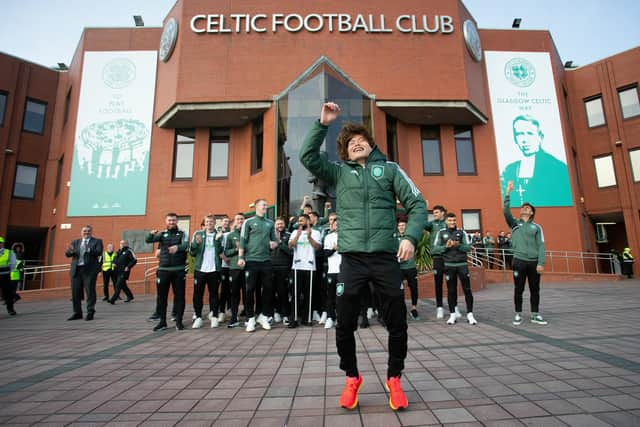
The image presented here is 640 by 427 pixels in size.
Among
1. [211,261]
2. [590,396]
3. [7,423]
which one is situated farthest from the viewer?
[211,261]

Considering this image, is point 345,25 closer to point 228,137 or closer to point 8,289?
point 228,137

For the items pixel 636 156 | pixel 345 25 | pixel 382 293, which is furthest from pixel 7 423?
pixel 636 156

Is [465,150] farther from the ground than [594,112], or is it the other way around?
[594,112]

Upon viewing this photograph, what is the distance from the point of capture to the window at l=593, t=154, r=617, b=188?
1998 centimetres

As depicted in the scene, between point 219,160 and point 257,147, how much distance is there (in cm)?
252

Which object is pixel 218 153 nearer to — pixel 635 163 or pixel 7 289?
pixel 7 289

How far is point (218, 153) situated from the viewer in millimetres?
18438

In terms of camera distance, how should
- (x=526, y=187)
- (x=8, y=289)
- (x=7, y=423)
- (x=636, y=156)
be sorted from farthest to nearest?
1. (x=636, y=156)
2. (x=526, y=187)
3. (x=8, y=289)
4. (x=7, y=423)

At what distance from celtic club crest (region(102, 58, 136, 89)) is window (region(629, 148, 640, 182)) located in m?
27.5

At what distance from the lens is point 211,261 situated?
6828 mm

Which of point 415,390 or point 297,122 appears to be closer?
point 415,390

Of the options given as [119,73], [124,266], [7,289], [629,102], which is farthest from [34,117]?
[629,102]

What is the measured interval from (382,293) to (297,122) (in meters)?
12.1

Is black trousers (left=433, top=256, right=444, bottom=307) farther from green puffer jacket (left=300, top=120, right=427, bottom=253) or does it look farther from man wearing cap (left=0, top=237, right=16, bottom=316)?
man wearing cap (left=0, top=237, right=16, bottom=316)
